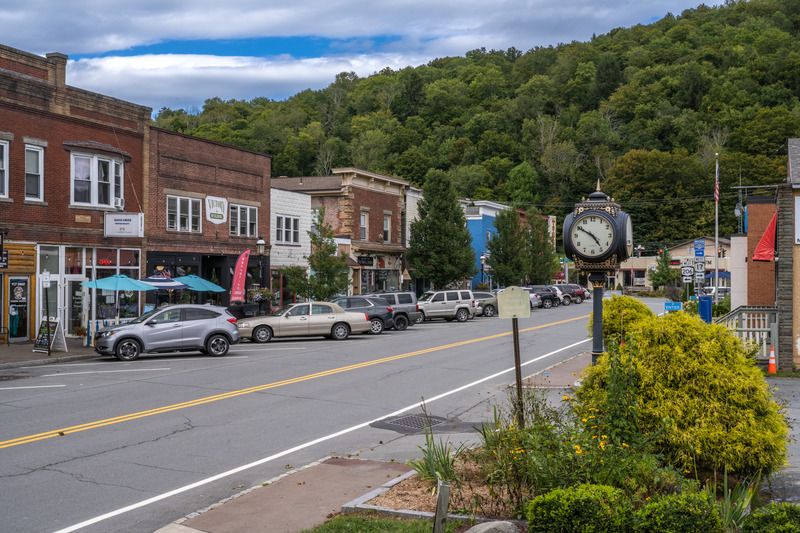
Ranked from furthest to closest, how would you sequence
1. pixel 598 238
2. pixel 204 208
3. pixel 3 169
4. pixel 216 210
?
pixel 216 210, pixel 204 208, pixel 3 169, pixel 598 238

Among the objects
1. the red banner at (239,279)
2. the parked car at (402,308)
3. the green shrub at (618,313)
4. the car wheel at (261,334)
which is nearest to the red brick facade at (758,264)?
the green shrub at (618,313)

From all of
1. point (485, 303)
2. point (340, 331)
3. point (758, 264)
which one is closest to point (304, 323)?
point (340, 331)

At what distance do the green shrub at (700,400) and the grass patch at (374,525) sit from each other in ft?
7.16

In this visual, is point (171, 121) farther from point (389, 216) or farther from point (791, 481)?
point (791, 481)

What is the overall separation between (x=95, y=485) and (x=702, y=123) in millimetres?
99730

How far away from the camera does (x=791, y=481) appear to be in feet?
28.9

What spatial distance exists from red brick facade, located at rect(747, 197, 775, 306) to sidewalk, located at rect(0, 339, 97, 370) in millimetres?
24055

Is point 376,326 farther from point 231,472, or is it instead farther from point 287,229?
point 231,472

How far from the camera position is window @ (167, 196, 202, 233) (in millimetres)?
34125

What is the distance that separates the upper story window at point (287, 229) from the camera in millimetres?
42375

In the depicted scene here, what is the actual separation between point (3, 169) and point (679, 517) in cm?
2609

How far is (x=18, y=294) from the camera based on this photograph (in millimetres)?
26203

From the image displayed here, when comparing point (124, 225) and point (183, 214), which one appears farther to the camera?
point (183, 214)

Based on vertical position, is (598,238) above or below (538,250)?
below
